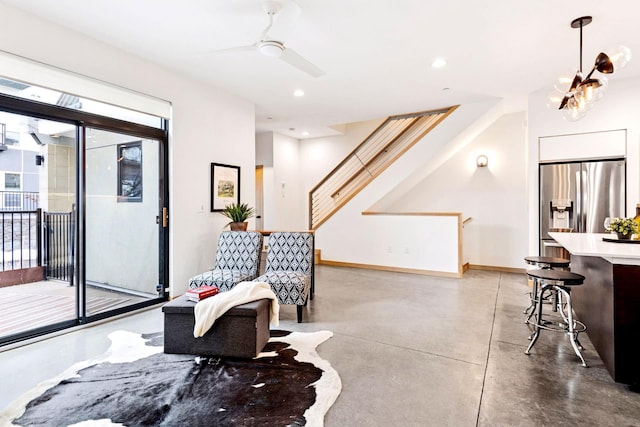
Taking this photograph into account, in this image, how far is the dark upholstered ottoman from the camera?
2.62 metres

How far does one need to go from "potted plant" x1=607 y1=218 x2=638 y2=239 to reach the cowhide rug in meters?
2.74

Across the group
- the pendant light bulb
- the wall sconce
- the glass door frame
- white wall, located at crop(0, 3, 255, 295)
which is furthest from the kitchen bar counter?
the glass door frame

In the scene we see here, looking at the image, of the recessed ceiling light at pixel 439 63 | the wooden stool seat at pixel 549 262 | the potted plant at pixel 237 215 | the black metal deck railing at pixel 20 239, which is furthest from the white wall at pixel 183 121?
the wooden stool seat at pixel 549 262

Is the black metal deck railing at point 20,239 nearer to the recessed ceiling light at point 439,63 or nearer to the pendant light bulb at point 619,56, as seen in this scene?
the recessed ceiling light at point 439,63

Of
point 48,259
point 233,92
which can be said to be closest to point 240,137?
point 233,92

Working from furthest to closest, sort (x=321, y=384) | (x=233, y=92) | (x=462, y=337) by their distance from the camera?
1. (x=233, y=92)
2. (x=462, y=337)
3. (x=321, y=384)

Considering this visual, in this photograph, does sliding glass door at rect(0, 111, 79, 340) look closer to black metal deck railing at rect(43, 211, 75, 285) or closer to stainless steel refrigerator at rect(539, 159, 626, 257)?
black metal deck railing at rect(43, 211, 75, 285)

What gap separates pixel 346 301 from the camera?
168 inches

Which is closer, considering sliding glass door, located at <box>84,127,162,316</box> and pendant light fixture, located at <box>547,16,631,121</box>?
pendant light fixture, located at <box>547,16,631,121</box>

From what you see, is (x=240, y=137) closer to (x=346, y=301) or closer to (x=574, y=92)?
(x=346, y=301)

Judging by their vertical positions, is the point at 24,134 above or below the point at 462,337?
above

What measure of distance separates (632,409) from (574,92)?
2484 mm

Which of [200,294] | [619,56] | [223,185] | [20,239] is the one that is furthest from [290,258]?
[619,56]

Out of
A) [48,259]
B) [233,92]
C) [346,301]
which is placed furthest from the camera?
[233,92]
